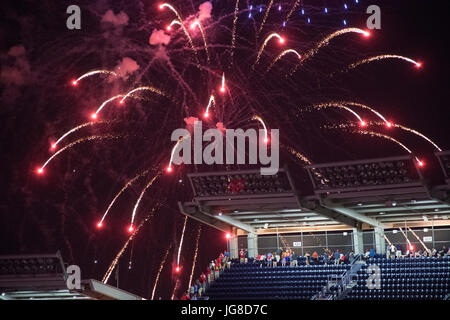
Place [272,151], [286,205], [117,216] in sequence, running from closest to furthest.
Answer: [286,205]
[272,151]
[117,216]

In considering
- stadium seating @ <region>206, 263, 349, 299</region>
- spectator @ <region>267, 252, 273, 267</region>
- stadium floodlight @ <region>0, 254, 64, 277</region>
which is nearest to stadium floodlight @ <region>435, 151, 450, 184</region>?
stadium seating @ <region>206, 263, 349, 299</region>

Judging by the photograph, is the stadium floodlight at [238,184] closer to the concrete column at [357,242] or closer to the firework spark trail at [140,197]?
the concrete column at [357,242]

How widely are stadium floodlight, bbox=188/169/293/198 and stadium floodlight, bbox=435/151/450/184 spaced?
6999 mm

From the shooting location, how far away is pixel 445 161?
1373 inches

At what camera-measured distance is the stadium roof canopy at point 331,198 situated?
3659cm

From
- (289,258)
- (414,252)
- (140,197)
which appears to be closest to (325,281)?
(289,258)

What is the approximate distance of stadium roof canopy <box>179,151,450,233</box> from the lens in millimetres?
36594

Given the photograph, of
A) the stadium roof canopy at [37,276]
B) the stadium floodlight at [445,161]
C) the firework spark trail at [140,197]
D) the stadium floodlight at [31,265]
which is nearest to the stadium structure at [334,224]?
the stadium floodlight at [445,161]

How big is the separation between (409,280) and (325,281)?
423 centimetres

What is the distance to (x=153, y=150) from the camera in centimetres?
4847
